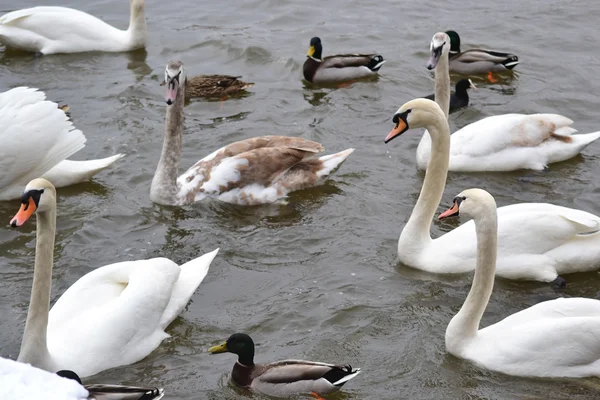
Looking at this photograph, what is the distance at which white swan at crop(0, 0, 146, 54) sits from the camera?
45.2 feet

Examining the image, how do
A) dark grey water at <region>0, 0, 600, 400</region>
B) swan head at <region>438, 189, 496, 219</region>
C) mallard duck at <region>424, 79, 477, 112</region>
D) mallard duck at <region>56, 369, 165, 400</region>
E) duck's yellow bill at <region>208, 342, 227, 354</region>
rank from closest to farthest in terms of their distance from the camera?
mallard duck at <region>56, 369, 165, 400</region> < duck's yellow bill at <region>208, 342, 227, 354</region> < swan head at <region>438, 189, 496, 219</region> < dark grey water at <region>0, 0, 600, 400</region> < mallard duck at <region>424, 79, 477, 112</region>

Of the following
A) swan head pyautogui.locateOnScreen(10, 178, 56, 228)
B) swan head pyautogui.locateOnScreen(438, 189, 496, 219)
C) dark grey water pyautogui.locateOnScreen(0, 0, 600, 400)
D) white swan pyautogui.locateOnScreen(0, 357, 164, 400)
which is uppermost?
white swan pyautogui.locateOnScreen(0, 357, 164, 400)

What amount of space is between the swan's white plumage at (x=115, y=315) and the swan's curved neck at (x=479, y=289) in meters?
2.08

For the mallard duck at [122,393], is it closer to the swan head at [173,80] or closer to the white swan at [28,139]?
the white swan at [28,139]

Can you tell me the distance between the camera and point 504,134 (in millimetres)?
10398

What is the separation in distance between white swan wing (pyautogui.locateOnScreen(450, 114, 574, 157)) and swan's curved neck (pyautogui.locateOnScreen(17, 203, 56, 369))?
483 cm

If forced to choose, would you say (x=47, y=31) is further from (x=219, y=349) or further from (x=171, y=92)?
(x=219, y=349)

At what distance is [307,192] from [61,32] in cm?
525

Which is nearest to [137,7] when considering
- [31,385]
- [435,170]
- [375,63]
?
[375,63]

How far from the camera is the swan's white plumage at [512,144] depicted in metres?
10.4

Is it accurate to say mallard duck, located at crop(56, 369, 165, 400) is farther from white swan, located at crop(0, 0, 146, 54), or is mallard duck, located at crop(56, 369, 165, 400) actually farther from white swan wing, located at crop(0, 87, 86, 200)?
white swan, located at crop(0, 0, 146, 54)

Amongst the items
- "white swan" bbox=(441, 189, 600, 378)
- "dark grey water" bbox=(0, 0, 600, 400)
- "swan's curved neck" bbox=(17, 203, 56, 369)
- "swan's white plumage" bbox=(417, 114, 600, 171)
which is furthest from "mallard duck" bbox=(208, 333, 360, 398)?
"swan's white plumage" bbox=(417, 114, 600, 171)

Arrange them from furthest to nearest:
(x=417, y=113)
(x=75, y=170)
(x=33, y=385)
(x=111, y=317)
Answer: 1. (x=75, y=170)
2. (x=417, y=113)
3. (x=111, y=317)
4. (x=33, y=385)

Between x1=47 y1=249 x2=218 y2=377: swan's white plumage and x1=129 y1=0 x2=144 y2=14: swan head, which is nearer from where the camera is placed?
x1=47 y1=249 x2=218 y2=377: swan's white plumage
